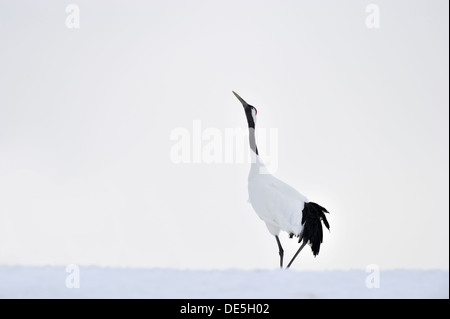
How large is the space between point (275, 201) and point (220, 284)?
276 cm

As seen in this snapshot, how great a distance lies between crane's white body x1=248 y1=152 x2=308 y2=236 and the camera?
9250 mm

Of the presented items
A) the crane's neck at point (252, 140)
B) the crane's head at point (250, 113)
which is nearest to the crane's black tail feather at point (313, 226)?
the crane's neck at point (252, 140)

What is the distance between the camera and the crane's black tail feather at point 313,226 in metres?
9.40

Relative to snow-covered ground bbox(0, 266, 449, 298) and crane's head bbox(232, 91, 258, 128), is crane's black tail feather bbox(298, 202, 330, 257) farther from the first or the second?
snow-covered ground bbox(0, 266, 449, 298)

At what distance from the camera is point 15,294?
258 inches

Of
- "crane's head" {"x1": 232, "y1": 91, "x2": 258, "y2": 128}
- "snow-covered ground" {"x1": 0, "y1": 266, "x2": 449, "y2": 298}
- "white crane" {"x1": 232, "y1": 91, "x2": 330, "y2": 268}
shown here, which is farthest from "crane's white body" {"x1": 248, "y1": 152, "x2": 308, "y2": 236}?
"snow-covered ground" {"x1": 0, "y1": 266, "x2": 449, "y2": 298}

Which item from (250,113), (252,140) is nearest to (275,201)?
(252,140)

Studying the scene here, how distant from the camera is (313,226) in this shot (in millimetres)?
9422

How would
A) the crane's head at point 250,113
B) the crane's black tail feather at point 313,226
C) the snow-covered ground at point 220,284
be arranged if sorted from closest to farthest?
1. the snow-covered ground at point 220,284
2. the crane's black tail feather at point 313,226
3. the crane's head at point 250,113

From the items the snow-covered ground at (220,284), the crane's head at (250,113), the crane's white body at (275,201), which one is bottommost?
the snow-covered ground at (220,284)

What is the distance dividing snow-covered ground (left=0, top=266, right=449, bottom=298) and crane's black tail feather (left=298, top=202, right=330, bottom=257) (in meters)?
1.78

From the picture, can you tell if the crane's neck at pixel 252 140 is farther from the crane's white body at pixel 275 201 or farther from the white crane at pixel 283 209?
the crane's white body at pixel 275 201
